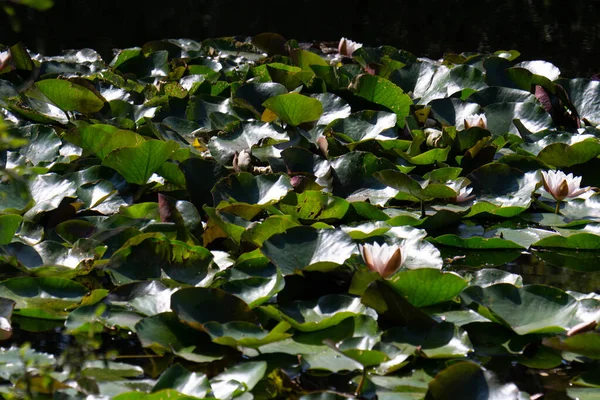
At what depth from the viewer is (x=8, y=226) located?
196 cm

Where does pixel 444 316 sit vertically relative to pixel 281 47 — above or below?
above

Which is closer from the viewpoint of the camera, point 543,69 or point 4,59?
point 4,59

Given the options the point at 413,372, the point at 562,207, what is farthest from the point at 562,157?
the point at 413,372

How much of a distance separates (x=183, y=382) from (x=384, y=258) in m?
0.61

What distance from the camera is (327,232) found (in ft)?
6.39

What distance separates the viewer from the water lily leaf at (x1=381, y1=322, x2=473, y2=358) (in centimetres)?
160

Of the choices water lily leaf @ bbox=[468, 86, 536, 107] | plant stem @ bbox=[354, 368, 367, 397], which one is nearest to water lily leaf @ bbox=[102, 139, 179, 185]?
plant stem @ bbox=[354, 368, 367, 397]

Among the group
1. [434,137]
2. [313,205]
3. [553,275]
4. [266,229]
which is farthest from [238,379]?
[434,137]

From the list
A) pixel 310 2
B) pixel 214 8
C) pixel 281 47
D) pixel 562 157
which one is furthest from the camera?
pixel 310 2

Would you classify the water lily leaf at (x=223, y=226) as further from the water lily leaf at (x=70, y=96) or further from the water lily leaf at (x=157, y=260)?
the water lily leaf at (x=70, y=96)

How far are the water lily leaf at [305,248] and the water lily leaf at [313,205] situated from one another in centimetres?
35

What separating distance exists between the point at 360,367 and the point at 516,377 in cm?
32

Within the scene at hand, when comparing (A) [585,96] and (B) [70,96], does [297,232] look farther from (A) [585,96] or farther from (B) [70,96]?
(A) [585,96]

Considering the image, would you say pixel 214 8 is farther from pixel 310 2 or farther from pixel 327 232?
pixel 327 232
